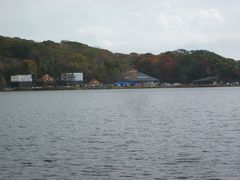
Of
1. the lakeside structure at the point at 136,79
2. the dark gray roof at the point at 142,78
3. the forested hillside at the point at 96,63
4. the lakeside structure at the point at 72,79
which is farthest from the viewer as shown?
the dark gray roof at the point at 142,78

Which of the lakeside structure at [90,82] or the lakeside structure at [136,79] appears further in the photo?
the lakeside structure at [136,79]

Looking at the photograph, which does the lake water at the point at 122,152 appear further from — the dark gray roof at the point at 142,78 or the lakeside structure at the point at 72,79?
the dark gray roof at the point at 142,78

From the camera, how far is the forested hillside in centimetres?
16071

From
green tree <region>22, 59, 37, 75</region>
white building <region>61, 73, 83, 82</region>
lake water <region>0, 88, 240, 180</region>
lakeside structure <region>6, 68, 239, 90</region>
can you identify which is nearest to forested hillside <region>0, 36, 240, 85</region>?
green tree <region>22, 59, 37, 75</region>

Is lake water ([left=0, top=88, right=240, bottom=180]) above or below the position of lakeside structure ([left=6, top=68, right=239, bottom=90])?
below

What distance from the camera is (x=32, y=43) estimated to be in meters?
170

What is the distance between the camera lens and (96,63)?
17212 centimetres

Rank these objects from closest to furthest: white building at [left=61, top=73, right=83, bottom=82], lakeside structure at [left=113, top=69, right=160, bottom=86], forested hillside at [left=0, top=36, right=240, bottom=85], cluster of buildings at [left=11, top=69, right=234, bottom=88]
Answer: cluster of buildings at [left=11, top=69, right=234, bottom=88], forested hillside at [left=0, top=36, right=240, bottom=85], white building at [left=61, top=73, right=83, bottom=82], lakeside structure at [left=113, top=69, right=160, bottom=86]

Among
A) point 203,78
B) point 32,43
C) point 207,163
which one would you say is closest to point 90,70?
point 32,43

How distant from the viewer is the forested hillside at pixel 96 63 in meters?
161

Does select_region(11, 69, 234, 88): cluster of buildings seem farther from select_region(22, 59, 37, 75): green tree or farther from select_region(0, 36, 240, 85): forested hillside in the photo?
select_region(0, 36, 240, 85): forested hillside

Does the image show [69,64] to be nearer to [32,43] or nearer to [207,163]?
[32,43]

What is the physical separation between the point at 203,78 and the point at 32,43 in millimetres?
63185

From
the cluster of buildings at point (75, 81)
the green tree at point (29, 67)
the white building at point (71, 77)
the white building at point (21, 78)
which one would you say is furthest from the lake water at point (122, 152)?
the white building at point (71, 77)
